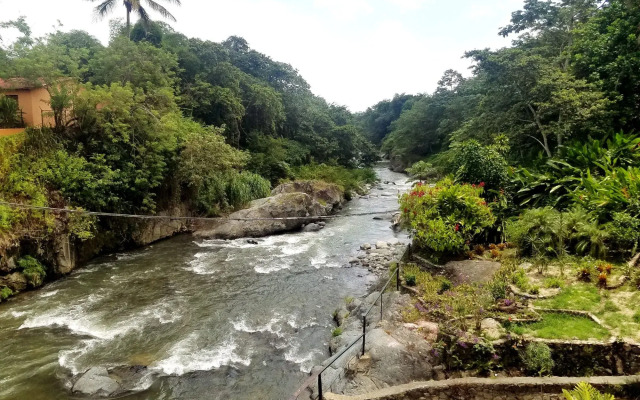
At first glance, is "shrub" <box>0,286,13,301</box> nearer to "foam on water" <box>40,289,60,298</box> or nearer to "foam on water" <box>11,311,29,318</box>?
"foam on water" <box>40,289,60,298</box>

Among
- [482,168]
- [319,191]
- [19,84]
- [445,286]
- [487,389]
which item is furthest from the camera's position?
[319,191]

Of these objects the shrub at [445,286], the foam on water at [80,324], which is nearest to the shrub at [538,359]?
the shrub at [445,286]

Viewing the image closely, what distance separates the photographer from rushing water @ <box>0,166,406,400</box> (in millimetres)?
7141

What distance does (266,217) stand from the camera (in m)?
19.2

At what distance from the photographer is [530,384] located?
5.15m

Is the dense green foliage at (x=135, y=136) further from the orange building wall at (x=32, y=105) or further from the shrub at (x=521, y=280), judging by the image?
the shrub at (x=521, y=280)

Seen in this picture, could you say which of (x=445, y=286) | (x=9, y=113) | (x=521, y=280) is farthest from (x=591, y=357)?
(x=9, y=113)

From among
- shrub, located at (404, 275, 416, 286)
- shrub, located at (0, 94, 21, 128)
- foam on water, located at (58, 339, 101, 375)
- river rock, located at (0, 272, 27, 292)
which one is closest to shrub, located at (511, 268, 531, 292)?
shrub, located at (404, 275, 416, 286)

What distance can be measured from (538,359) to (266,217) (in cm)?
1523

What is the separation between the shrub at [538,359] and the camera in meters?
5.46

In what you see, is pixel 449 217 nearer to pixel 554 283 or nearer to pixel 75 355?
pixel 554 283

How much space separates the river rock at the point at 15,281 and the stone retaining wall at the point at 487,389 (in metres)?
10.9

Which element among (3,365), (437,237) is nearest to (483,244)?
(437,237)

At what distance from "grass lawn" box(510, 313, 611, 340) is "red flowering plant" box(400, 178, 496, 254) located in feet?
12.7
